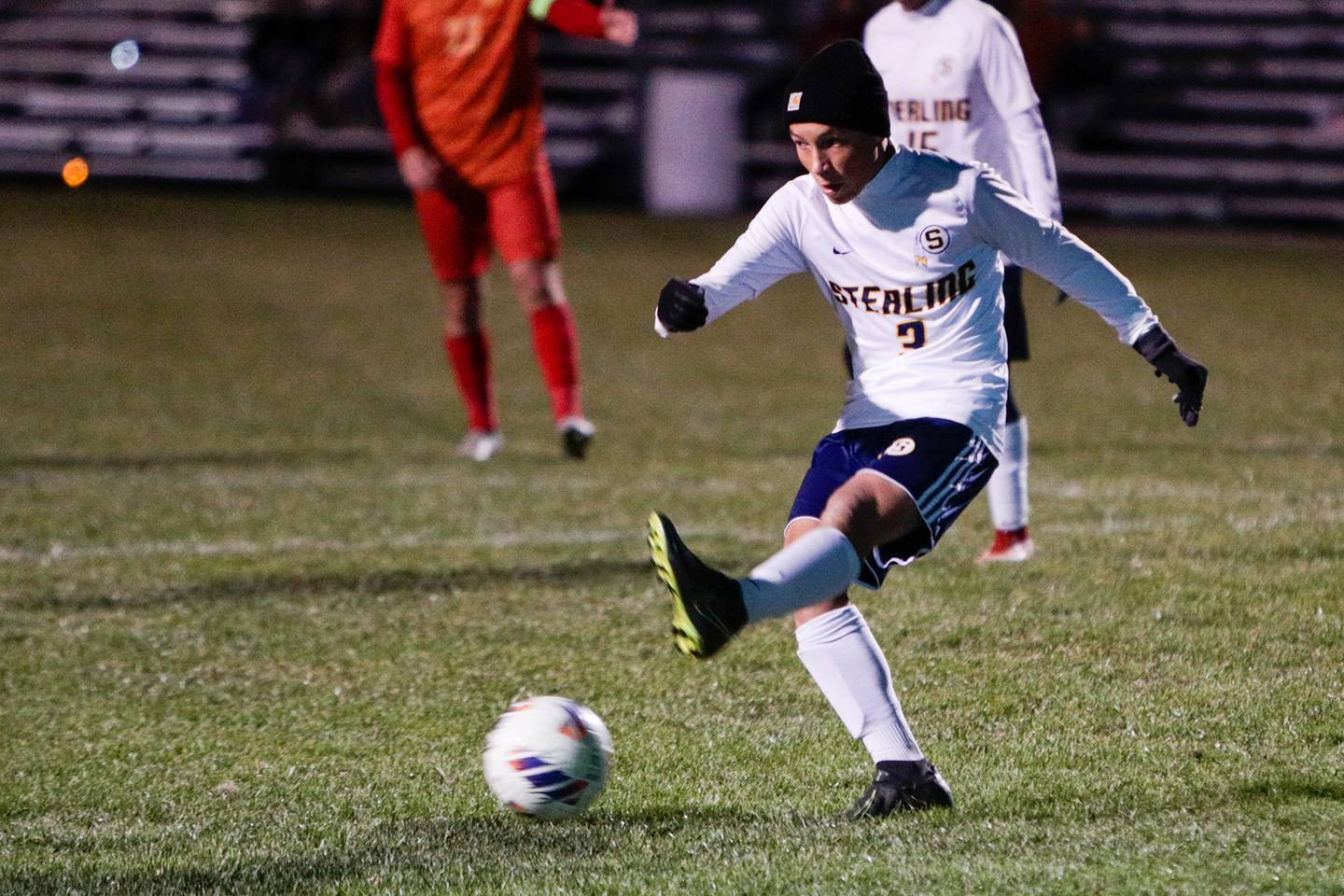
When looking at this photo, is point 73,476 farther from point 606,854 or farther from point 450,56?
point 606,854

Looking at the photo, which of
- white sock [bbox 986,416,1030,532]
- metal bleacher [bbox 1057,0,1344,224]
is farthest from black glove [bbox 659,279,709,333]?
metal bleacher [bbox 1057,0,1344,224]

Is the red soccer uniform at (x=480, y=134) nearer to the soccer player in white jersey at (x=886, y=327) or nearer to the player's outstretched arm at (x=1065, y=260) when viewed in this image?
the soccer player in white jersey at (x=886, y=327)

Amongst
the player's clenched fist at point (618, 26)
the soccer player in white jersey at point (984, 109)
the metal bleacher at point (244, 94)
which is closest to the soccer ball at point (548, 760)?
the soccer player in white jersey at point (984, 109)

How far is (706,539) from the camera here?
21.2 ft

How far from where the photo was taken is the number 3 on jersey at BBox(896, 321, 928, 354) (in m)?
3.89

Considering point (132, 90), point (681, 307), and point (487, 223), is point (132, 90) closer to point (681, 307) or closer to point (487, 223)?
point (487, 223)

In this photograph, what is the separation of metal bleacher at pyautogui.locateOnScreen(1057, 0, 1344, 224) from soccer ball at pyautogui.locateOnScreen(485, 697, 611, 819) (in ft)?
61.9

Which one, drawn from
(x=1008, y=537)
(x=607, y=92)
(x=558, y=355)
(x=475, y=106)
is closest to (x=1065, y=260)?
(x=1008, y=537)

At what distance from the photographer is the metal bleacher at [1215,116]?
69.8ft

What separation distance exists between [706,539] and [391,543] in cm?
109

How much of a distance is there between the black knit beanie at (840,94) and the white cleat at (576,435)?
4.45 meters

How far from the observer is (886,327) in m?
3.92

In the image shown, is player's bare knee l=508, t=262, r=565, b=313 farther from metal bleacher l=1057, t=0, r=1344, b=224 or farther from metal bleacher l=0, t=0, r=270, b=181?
metal bleacher l=0, t=0, r=270, b=181

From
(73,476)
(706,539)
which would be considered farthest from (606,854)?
(73,476)
